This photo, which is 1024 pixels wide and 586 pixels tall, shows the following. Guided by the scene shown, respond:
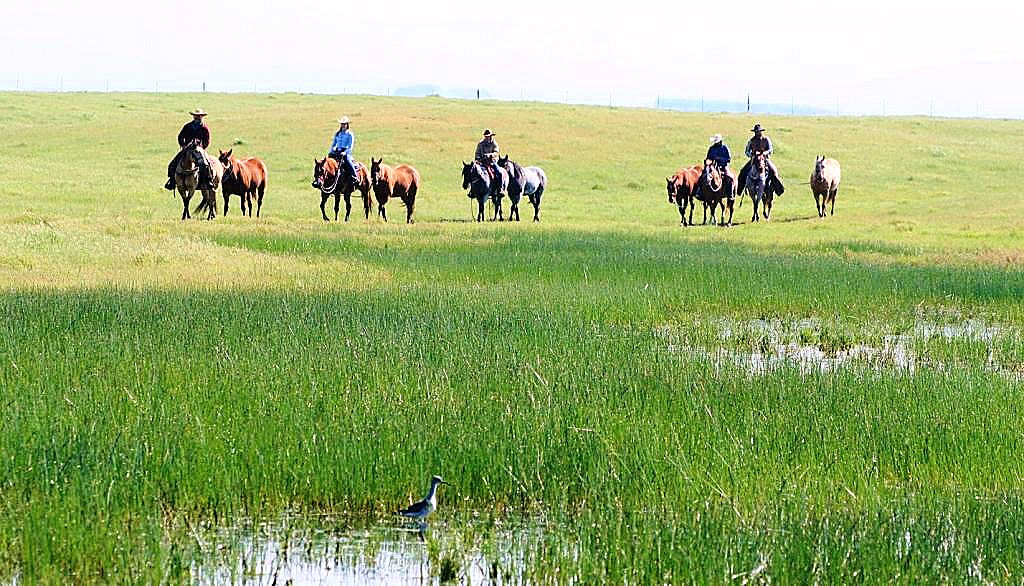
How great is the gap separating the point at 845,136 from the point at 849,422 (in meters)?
61.5

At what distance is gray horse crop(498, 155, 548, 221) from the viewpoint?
35.4 metres

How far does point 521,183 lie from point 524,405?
2708 centimetres

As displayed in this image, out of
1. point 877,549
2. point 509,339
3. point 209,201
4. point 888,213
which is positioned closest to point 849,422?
point 877,549

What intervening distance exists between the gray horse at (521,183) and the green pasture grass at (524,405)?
1249 cm

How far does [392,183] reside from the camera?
3241 centimetres

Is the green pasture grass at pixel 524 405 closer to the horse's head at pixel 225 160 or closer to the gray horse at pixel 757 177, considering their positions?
the horse's head at pixel 225 160

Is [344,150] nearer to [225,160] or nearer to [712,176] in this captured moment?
[225,160]

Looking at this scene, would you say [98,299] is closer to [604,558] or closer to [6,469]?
[6,469]

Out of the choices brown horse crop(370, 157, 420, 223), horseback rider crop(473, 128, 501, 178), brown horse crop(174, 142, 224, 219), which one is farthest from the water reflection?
horseback rider crop(473, 128, 501, 178)

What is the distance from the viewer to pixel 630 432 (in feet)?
27.2

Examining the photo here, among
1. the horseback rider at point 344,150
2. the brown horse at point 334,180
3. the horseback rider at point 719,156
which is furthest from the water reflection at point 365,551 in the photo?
the horseback rider at point 719,156

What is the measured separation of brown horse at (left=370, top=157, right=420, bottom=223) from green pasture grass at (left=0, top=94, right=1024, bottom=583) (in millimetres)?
9096

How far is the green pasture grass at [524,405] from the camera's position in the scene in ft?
20.7

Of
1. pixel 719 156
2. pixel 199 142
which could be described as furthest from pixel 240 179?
pixel 719 156
